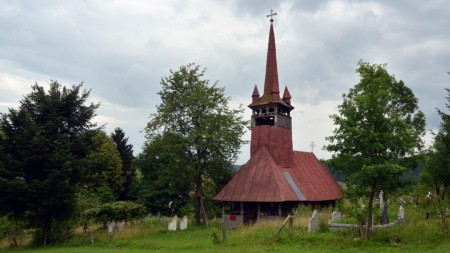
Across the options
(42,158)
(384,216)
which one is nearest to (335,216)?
(384,216)

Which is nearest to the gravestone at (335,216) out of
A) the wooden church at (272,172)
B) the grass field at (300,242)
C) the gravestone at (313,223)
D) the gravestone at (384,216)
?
the grass field at (300,242)

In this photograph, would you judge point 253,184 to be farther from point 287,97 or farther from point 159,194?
point 159,194

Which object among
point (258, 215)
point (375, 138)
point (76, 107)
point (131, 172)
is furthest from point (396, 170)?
point (131, 172)

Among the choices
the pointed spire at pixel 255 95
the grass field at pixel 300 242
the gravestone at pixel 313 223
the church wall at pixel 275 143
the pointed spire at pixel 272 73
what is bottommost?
the grass field at pixel 300 242

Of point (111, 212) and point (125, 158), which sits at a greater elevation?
point (125, 158)

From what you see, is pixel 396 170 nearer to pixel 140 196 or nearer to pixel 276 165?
pixel 276 165

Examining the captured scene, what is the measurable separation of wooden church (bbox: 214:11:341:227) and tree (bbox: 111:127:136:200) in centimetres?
2105

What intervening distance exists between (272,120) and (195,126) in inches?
275

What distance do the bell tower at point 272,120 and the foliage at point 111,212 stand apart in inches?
400

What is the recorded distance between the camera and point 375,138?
1459 cm

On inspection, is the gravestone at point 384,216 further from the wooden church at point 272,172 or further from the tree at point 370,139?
the wooden church at point 272,172

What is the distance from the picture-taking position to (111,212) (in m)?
23.2

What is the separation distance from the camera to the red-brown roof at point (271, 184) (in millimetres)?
24516

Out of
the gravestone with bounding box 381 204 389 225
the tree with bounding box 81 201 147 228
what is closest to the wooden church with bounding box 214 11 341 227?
the tree with bounding box 81 201 147 228
